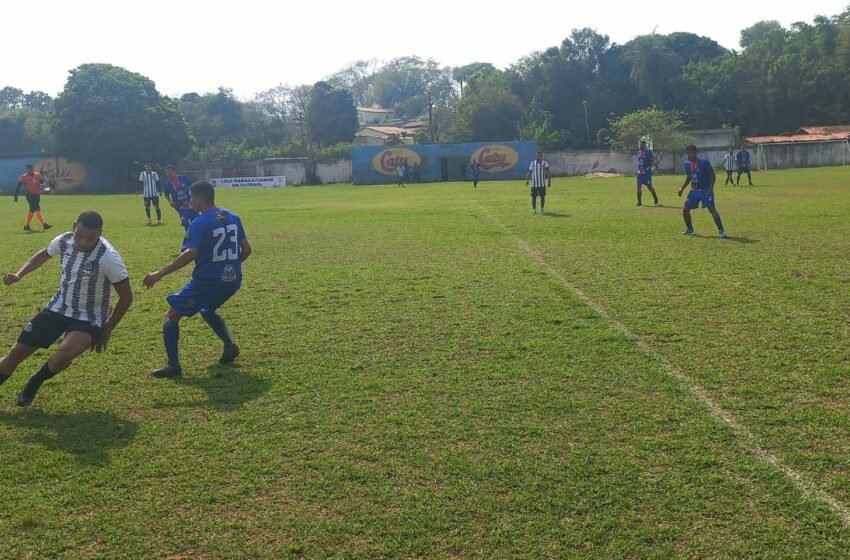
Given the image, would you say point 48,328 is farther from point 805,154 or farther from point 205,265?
point 805,154

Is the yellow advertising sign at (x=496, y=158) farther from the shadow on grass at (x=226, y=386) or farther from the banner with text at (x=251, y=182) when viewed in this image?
the shadow on grass at (x=226, y=386)

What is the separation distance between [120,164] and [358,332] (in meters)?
56.7

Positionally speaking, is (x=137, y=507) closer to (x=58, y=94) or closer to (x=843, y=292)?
(x=843, y=292)

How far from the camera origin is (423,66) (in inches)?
5167

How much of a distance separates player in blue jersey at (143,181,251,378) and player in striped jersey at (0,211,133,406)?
0.68 meters

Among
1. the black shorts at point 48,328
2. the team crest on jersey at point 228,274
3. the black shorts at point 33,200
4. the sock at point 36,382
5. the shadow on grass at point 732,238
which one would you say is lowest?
the sock at point 36,382

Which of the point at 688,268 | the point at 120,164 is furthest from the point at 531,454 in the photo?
the point at 120,164

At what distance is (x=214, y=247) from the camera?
6.54m

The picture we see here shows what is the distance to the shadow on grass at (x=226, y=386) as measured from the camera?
562cm

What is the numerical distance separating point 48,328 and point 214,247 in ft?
4.94

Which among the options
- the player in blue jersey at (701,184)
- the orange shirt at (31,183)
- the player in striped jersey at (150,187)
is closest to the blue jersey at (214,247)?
the player in blue jersey at (701,184)

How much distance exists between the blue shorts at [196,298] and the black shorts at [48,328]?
2.82 ft

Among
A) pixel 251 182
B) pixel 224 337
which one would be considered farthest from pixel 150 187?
pixel 251 182

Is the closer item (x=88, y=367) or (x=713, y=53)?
(x=88, y=367)
